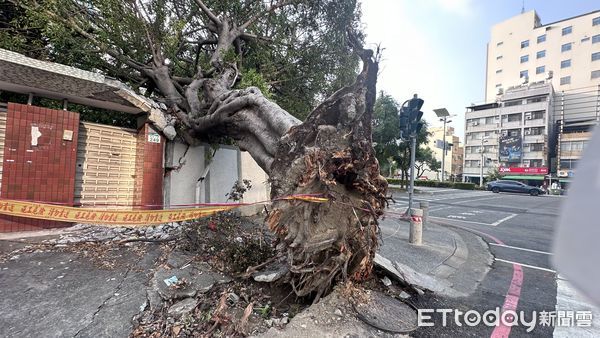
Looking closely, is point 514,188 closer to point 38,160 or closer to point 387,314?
point 387,314

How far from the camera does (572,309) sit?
335 cm

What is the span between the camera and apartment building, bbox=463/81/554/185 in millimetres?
38312

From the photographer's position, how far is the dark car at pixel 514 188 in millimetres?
25414

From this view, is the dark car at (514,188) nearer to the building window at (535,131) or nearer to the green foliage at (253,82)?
the building window at (535,131)

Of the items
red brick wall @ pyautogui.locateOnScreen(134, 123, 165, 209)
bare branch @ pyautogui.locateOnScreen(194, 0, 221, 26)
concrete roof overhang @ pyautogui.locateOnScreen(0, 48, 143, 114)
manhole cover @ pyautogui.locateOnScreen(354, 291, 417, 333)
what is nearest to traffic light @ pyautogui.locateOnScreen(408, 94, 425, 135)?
manhole cover @ pyautogui.locateOnScreen(354, 291, 417, 333)

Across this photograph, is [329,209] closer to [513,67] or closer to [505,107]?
[505,107]

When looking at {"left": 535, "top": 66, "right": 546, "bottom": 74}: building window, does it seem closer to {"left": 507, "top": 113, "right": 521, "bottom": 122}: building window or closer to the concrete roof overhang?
{"left": 507, "top": 113, "right": 521, "bottom": 122}: building window

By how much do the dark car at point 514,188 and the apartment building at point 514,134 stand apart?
450 inches

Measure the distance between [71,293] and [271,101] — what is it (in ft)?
13.7

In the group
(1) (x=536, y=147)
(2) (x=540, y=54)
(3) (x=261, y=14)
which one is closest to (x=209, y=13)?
(3) (x=261, y=14)

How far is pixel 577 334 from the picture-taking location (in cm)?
282

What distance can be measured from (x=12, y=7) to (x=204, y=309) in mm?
A: 9418

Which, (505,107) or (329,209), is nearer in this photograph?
(329,209)

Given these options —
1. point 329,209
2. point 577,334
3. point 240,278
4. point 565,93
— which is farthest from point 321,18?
point 565,93
